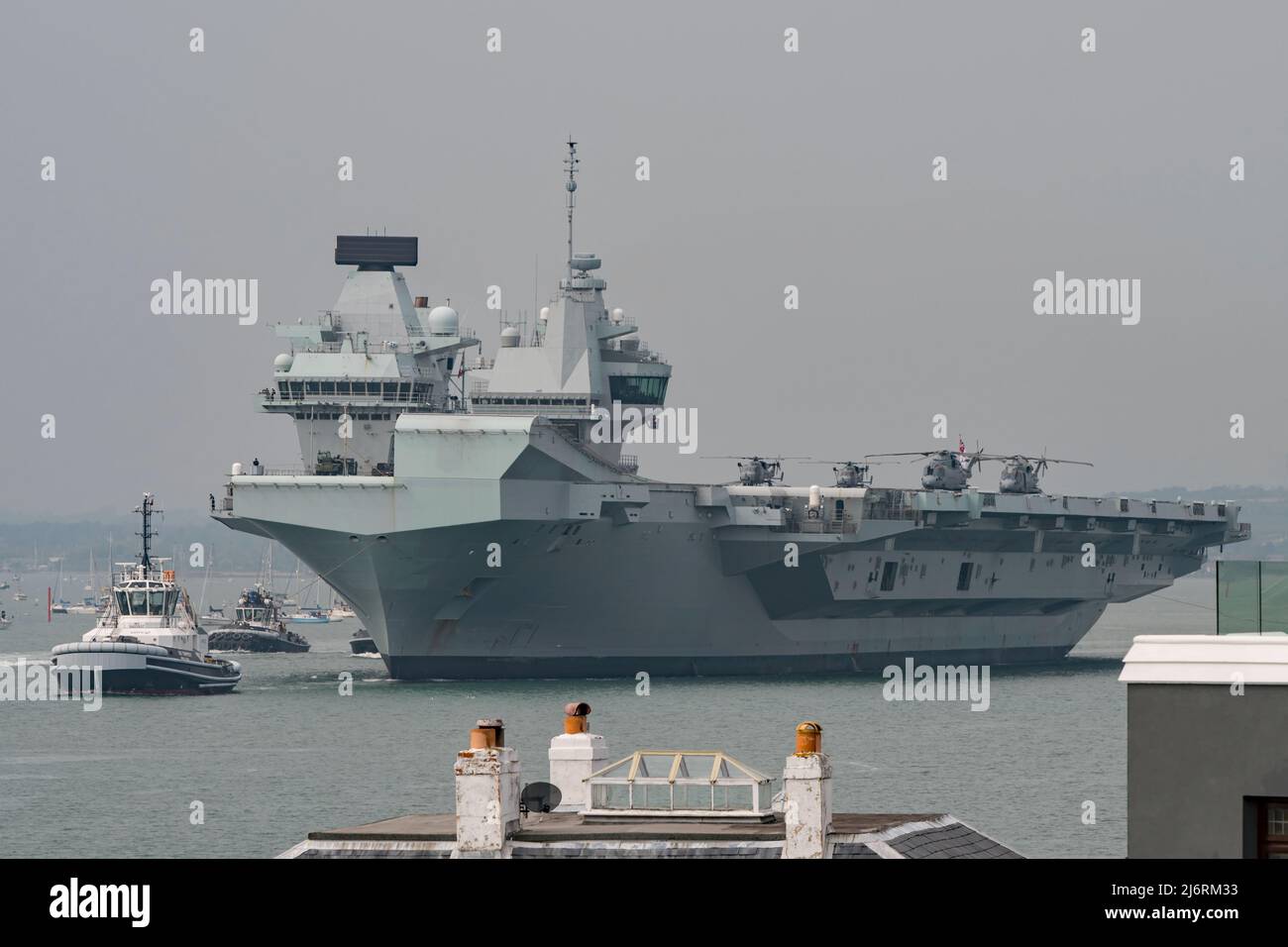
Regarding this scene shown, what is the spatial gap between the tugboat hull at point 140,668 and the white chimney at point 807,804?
5391cm

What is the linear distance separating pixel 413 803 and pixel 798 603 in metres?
33.3

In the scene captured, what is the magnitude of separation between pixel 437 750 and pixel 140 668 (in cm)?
2108

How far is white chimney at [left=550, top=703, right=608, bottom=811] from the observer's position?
19938 mm

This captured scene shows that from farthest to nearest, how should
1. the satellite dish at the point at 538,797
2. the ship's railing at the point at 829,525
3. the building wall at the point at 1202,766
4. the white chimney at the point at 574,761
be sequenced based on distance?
the ship's railing at the point at 829,525
the white chimney at the point at 574,761
the satellite dish at the point at 538,797
the building wall at the point at 1202,766

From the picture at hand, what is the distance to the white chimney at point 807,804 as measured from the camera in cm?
1662

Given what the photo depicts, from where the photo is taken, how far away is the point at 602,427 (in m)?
78.3

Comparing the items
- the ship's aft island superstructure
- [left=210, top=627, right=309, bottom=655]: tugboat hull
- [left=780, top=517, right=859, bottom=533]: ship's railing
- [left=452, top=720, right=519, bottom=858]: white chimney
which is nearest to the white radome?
the ship's aft island superstructure

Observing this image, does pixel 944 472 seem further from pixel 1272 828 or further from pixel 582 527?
pixel 1272 828

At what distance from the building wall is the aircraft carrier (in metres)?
→ 47.3

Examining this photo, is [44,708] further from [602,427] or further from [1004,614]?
[1004,614]

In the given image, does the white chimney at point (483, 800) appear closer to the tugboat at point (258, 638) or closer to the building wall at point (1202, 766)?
the building wall at point (1202, 766)

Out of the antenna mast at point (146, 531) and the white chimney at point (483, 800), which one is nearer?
the white chimney at point (483, 800)

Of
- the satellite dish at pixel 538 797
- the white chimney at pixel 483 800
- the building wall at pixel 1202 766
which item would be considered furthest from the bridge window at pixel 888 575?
the building wall at pixel 1202 766
